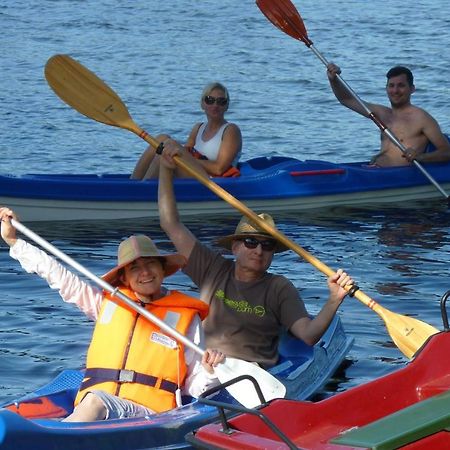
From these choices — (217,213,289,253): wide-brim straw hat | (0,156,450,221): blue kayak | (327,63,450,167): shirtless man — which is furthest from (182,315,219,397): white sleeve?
(327,63,450,167): shirtless man

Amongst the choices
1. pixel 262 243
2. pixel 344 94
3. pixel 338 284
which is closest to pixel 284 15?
pixel 344 94

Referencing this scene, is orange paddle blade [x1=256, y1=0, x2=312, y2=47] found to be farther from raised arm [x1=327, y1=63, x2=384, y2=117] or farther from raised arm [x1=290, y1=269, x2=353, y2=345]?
raised arm [x1=290, y1=269, x2=353, y2=345]

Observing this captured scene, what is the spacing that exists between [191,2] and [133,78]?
656 centimetres

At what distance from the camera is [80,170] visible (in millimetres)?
14305

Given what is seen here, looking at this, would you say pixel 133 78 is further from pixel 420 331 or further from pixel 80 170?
pixel 420 331

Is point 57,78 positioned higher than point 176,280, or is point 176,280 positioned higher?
point 57,78

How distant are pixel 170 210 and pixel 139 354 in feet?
3.84

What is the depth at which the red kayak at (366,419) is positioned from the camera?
5.51 metres

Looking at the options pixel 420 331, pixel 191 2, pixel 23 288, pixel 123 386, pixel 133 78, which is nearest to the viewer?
pixel 123 386

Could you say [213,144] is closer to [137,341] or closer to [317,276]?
[317,276]

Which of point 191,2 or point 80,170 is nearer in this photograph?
point 80,170

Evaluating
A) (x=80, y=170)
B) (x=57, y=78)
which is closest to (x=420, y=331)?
(x=57, y=78)

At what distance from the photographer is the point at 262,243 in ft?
23.2

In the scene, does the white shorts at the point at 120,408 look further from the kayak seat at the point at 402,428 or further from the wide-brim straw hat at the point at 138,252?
the kayak seat at the point at 402,428
